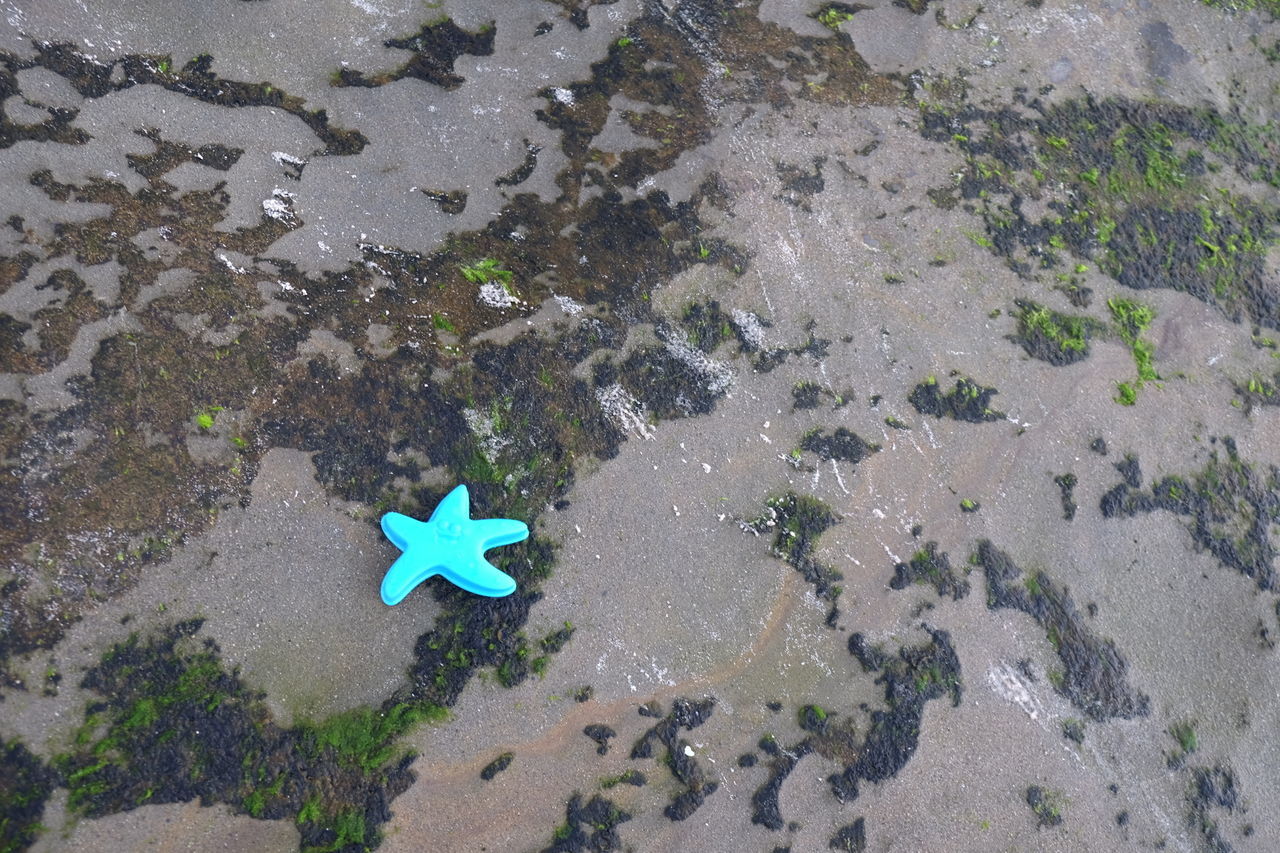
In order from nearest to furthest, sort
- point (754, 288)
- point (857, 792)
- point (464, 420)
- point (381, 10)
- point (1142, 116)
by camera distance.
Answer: point (857, 792), point (464, 420), point (754, 288), point (381, 10), point (1142, 116)

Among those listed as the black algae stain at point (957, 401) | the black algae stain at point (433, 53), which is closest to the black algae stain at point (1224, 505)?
the black algae stain at point (957, 401)

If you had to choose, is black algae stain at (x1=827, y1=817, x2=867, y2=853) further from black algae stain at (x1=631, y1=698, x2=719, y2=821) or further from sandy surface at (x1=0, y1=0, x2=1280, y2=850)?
black algae stain at (x1=631, y1=698, x2=719, y2=821)

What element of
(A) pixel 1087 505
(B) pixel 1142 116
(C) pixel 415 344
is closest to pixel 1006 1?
(B) pixel 1142 116

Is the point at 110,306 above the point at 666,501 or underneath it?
above

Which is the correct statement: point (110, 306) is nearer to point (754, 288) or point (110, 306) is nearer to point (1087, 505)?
point (754, 288)

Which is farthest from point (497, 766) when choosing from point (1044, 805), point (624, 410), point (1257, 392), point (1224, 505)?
point (1257, 392)
